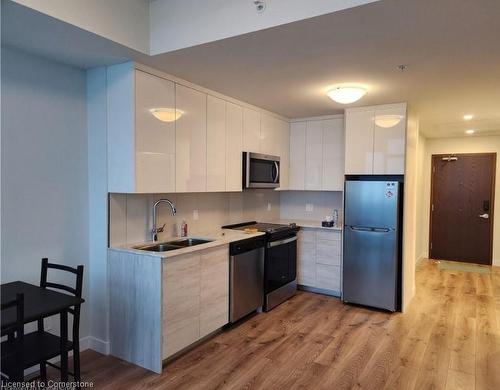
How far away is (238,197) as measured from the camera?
4.47 meters

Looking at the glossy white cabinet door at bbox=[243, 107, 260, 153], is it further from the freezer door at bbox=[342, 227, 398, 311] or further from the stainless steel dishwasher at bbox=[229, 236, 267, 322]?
the freezer door at bbox=[342, 227, 398, 311]

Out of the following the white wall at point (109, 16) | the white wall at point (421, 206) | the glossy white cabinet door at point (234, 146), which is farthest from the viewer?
the white wall at point (421, 206)

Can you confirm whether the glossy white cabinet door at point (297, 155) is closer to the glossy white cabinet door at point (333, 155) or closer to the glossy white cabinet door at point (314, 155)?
the glossy white cabinet door at point (314, 155)

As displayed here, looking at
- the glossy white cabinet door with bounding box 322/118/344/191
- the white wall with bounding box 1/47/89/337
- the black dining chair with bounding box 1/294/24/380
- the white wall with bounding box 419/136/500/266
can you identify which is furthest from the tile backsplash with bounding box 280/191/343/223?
the black dining chair with bounding box 1/294/24/380

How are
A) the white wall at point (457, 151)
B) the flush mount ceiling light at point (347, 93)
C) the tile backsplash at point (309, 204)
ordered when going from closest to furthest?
the flush mount ceiling light at point (347, 93), the tile backsplash at point (309, 204), the white wall at point (457, 151)

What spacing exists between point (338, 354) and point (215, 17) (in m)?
2.76

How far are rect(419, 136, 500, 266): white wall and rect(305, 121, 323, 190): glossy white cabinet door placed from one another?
286 cm

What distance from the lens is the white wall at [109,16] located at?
6.52ft

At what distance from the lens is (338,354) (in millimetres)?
3002

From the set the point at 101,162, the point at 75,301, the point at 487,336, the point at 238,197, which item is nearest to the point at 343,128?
the point at 238,197

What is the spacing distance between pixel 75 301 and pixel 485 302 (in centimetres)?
456

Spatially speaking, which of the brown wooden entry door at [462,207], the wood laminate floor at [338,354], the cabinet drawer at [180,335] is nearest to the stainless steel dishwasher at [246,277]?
the wood laminate floor at [338,354]

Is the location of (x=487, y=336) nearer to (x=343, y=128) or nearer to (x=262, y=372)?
(x=262, y=372)

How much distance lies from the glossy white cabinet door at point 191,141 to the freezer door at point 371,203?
5.66 feet
